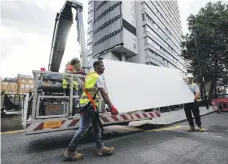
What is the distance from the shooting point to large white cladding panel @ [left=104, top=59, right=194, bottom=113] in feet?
13.7

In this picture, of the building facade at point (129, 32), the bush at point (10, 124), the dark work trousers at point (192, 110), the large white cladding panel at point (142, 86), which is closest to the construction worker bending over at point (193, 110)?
the dark work trousers at point (192, 110)

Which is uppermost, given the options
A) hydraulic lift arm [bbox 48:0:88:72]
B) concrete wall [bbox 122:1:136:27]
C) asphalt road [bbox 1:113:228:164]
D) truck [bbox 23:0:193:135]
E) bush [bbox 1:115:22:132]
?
concrete wall [bbox 122:1:136:27]

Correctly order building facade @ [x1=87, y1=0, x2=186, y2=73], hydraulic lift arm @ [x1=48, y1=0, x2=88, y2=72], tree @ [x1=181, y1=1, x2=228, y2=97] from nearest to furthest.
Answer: hydraulic lift arm @ [x1=48, y1=0, x2=88, y2=72] < tree @ [x1=181, y1=1, x2=228, y2=97] < building facade @ [x1=87, y1=0, x2=186, y2=73]

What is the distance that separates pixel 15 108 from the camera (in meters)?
7.14

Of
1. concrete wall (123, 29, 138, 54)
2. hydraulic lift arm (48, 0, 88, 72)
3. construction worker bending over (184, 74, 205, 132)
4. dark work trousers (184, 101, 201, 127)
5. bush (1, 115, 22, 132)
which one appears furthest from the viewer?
concrete wall (123, 29, 138, 54)

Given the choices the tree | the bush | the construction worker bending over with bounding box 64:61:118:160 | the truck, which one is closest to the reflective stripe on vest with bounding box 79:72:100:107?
the construction worker bending over with bounding box 64:61:118:160

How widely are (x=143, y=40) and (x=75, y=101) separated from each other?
37.6 meters

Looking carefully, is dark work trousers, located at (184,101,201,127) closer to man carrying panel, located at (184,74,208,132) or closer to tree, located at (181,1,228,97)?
man carrying panel, located at (184,74,208,132)

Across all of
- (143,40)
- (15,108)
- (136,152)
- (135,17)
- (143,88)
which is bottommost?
(136,152)

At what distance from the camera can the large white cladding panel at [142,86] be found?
4.18 m

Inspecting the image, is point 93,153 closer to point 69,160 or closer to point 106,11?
point 69,160

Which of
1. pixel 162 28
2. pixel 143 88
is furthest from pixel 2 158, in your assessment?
pixel 162 28

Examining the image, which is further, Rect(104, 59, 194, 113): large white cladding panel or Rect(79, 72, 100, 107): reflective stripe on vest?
Rect(104, 59, 194, 113): large white cladding panel

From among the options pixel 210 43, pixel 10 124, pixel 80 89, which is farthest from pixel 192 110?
pixel 210 43
